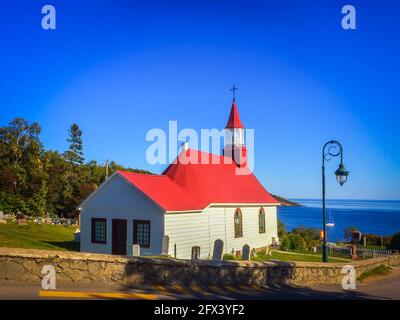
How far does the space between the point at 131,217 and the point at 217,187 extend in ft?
27.4

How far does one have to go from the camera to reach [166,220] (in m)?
22.3

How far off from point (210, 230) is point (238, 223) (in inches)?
160

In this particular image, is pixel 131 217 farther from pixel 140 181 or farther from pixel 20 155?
pixel 20 155

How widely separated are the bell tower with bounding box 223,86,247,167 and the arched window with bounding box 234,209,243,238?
26.2 ft

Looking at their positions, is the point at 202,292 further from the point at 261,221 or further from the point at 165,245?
the point at 261,221

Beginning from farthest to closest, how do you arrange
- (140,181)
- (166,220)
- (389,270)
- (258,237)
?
(258,237)
(140,181)
(166,220)
(389,270)

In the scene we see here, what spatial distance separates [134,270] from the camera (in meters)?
9.91

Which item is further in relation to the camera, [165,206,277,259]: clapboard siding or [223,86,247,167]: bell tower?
[223,86,247,167]: bell tower

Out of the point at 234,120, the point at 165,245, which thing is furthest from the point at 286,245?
the point at 165,245

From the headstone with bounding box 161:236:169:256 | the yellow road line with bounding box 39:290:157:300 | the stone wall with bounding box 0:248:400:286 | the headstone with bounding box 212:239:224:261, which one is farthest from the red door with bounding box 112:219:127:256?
the yellow road line with bounding box 39:290:157:300

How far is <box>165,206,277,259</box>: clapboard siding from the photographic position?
2308cm

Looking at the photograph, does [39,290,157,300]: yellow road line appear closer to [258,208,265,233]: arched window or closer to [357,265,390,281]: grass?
[357,265,390,281]: grass

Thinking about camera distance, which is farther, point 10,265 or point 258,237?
point 258,237
